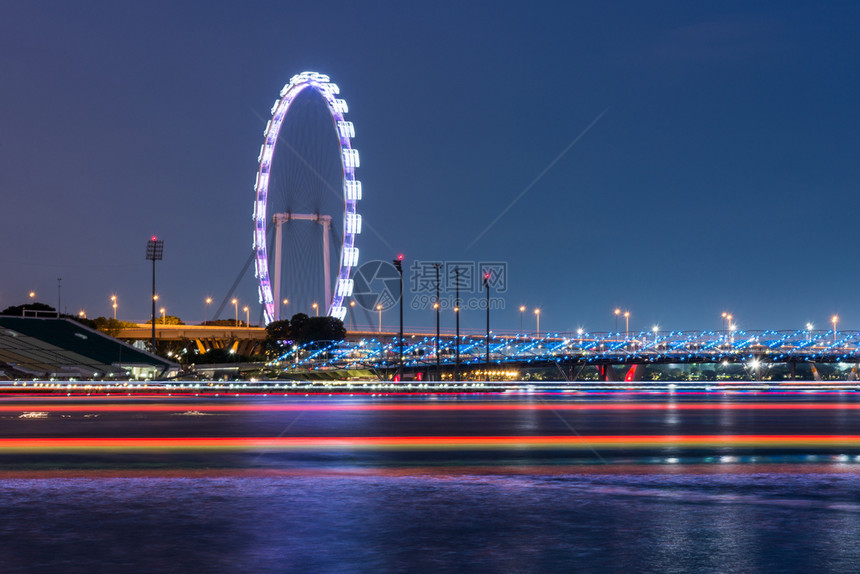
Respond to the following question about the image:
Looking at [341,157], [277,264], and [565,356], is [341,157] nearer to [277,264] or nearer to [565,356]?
[277,264]

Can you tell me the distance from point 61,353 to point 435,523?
265ft

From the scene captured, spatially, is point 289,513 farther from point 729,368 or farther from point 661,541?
point 729,368

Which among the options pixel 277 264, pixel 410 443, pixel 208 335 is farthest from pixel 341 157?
pixel 410 443

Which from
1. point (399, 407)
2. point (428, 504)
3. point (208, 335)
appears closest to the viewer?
point (428, 504)

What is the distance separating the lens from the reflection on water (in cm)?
877

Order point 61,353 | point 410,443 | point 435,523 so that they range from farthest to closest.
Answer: point 61,353
point 410,443
point 435,523

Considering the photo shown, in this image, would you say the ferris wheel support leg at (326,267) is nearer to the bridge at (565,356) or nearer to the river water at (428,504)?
the bridge at (565,356)

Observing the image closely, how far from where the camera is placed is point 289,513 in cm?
1133

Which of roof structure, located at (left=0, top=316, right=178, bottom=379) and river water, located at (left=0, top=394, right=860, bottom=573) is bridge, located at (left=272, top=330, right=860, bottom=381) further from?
river water, located at (left=0, top=394, right=860, bottom=573)

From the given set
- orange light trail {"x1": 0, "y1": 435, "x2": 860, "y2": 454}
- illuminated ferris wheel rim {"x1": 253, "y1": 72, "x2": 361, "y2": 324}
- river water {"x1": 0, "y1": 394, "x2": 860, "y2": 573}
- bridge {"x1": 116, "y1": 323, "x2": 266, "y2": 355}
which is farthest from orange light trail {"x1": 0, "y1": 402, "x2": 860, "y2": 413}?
bridge {"x1": 116, "y1": 323, "x2": 266, "y2": 355}

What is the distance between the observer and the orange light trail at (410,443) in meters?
19.2

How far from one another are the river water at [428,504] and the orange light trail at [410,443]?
12 centimetres

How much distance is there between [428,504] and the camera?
12.0 metres

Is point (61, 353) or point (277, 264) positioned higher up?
point (277, 264)
